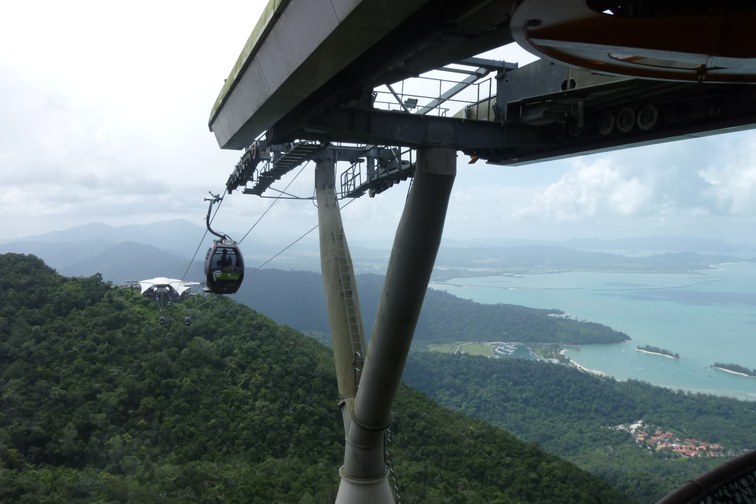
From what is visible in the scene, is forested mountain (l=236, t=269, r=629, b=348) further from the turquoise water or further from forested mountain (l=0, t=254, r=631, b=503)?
forested mountain (l=0, t=254, r=631, b=503)

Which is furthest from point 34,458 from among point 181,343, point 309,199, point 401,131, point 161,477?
point 401,131

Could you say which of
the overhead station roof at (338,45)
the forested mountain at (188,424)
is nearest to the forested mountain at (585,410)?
the forested mountain at (188,424)

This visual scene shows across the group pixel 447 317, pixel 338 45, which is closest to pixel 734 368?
pixel 447 317

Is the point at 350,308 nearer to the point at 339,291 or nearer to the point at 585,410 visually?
the point at 339,291

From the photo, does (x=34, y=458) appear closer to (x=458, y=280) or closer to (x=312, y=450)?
(x=312, y=450)

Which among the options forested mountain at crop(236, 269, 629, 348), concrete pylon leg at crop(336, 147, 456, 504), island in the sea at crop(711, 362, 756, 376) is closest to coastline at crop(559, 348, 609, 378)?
forested mountain at crop(236, 269, 629, 348)

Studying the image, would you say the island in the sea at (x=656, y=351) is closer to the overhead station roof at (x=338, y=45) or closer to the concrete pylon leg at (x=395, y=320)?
the concrete pylon leg at (x=395, y=320)
